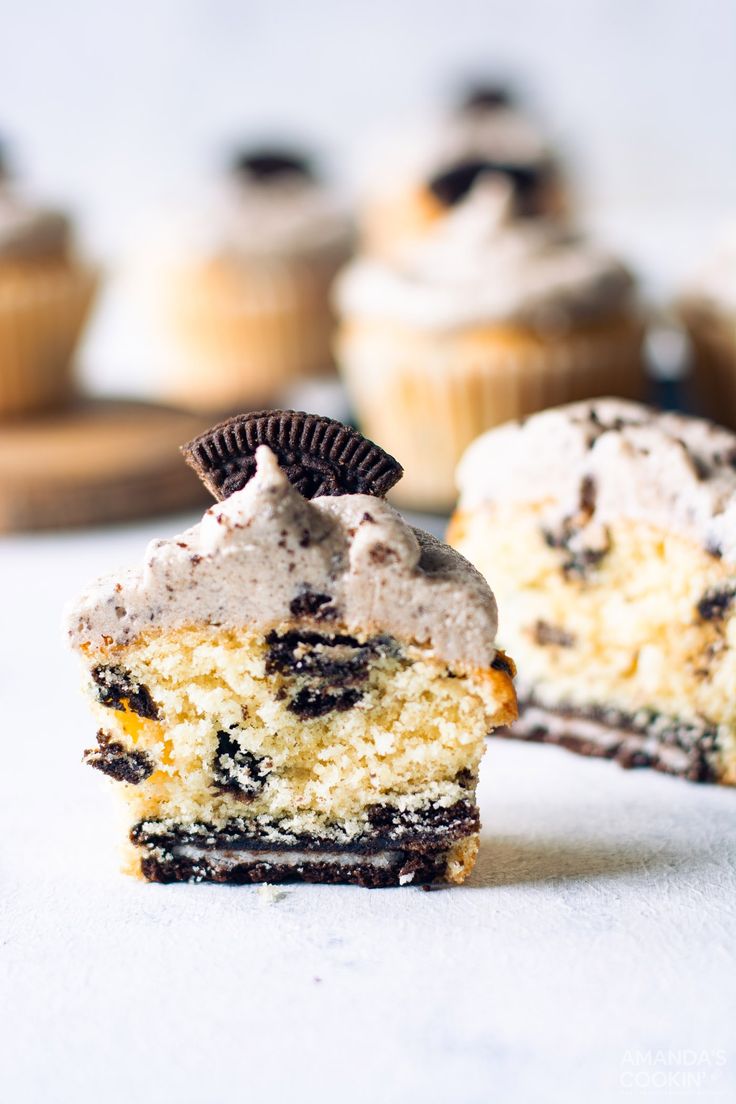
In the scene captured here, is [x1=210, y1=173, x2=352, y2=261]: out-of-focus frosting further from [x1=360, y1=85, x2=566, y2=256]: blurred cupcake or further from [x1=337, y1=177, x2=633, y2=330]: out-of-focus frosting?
[x1=337, y1=177, x2=633, y2=330]: out-of-focus frosting

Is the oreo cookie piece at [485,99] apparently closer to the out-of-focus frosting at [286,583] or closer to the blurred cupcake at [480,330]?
the blurred cupcake at [480,330]

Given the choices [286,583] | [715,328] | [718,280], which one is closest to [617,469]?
[286,583]

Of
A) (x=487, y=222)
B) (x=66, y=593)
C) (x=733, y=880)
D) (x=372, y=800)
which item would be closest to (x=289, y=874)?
(x=372, y=800)

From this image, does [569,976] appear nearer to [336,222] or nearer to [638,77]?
[336,222]

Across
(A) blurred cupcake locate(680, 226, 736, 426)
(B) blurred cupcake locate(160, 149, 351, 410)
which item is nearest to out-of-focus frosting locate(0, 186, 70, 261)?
(B) blurred cupcake locate(160, 149, 351, 410)

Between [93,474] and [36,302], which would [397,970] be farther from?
[36,302]

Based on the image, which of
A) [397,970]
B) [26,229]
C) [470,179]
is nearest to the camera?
[397,970]
